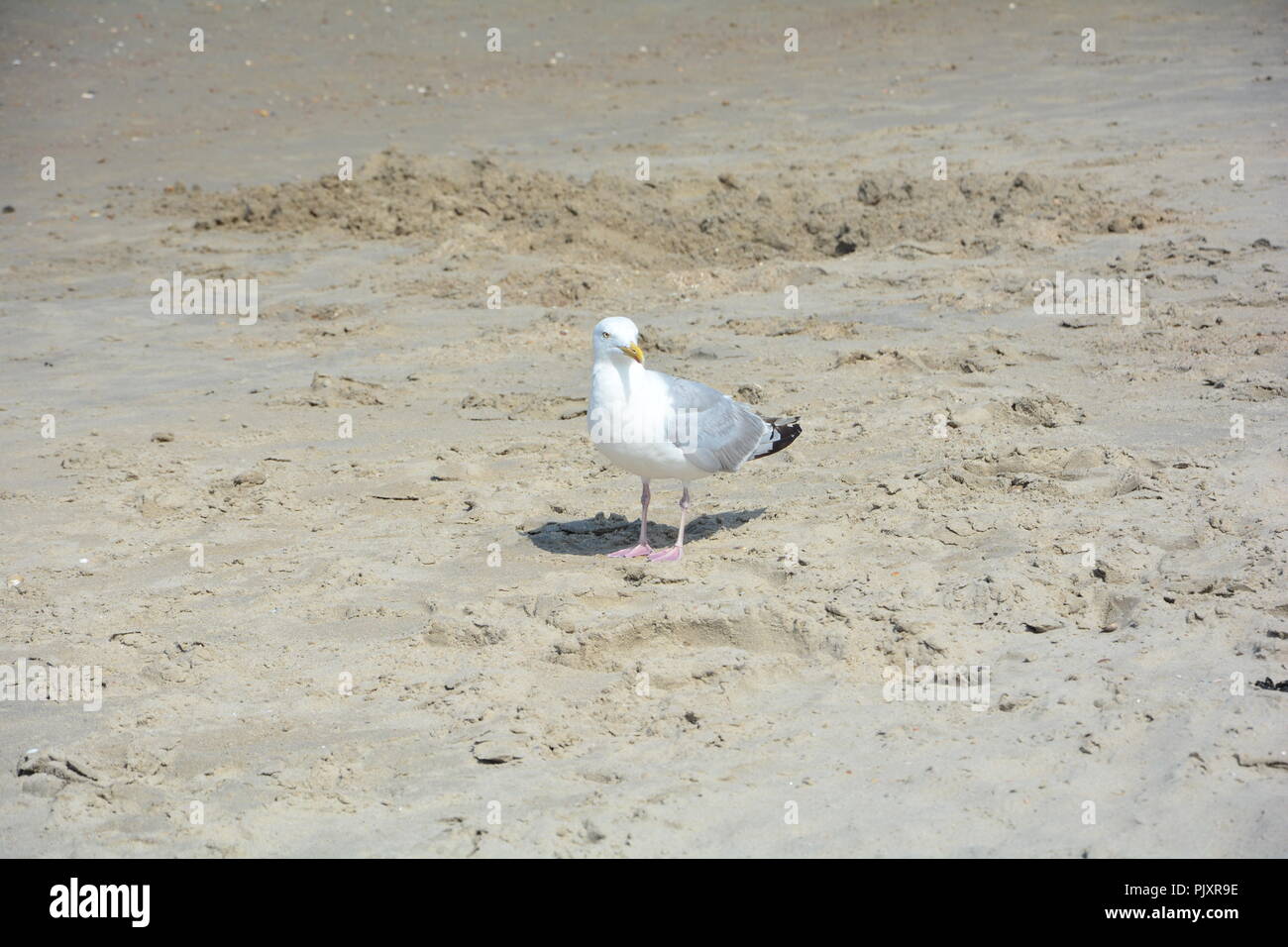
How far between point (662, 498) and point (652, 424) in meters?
1.07

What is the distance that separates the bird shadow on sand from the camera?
5.52 m

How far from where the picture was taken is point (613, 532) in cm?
571

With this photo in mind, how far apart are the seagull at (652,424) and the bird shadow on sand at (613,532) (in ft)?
0.48

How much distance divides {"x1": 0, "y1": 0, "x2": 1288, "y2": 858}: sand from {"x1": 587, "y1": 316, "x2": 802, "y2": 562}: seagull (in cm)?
33

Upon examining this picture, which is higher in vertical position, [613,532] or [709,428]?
[709,428]

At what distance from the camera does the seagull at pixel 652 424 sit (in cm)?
511

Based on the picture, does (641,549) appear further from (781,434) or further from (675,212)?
(675,212)

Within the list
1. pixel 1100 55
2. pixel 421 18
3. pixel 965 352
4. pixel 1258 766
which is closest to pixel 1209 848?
pixel 1258 766

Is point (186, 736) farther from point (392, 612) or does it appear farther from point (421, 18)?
point (421, 18)
